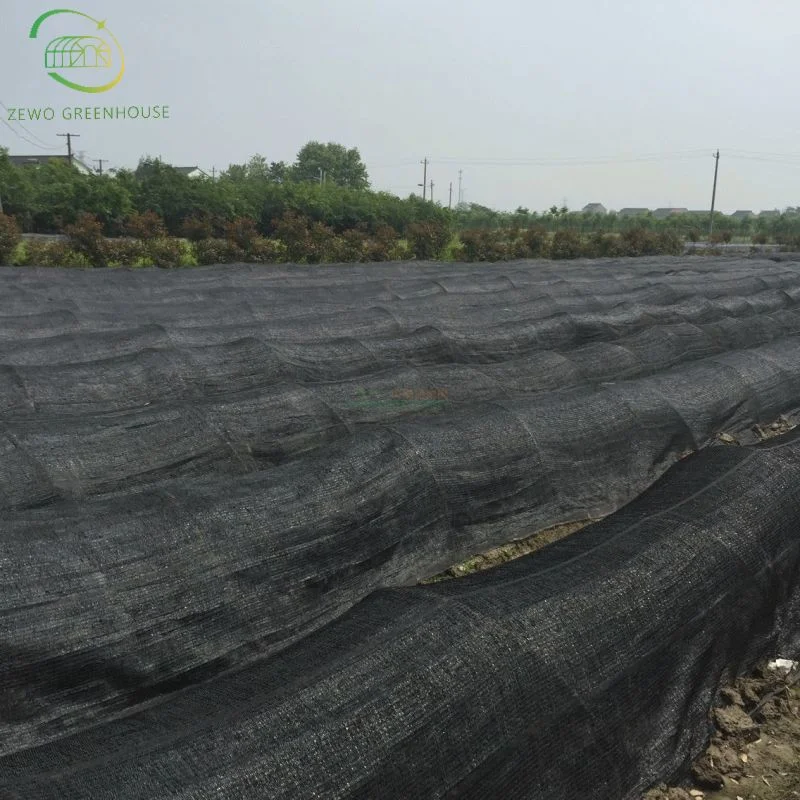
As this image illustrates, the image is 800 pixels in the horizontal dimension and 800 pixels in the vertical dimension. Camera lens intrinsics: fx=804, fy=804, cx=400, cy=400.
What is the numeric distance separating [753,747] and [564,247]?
20.4 meters

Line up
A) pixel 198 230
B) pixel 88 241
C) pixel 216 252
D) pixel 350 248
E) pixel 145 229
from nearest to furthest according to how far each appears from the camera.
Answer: pixel 88 241 → pixel 145 229 → pixel 216 252 → pixel 198 230 → pixel 350 248

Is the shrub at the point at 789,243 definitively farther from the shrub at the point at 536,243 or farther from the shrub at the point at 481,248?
the shrub at the point at 481,248

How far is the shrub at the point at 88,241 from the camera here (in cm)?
1548

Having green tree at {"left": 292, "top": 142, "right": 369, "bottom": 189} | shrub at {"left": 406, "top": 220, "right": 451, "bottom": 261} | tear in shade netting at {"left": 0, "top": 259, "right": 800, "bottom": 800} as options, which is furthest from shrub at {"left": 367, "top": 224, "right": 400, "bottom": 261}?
green tree at {"left": 292, "top": 142, "right": 369, "bottom": 189}

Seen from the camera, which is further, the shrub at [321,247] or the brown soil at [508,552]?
the shrub at [321,247]

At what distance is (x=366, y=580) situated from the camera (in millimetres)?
3197

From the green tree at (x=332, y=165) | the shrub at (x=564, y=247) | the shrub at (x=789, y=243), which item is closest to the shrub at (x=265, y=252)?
the shrub at (x=564, y=247)

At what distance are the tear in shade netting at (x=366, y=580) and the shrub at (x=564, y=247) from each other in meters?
16.6

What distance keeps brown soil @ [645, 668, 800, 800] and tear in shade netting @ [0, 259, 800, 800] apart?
0.09 meters

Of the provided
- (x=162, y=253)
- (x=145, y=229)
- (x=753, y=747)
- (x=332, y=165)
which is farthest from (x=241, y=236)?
(x=332, y=165)

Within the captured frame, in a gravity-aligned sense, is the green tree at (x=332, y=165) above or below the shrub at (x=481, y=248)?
above

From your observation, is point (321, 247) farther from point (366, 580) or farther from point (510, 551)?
point (366, 580)

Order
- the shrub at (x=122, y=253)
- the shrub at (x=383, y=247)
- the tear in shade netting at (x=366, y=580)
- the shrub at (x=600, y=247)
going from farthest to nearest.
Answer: the shrub at (x=600, y=247) < the shrub at (x=383, y=247) < the shrub at (x=122, y=253) < the tear in shade netting at (x=366, y=580)

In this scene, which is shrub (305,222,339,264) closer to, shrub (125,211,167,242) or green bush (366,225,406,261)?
green bush (366,225,406,261)
